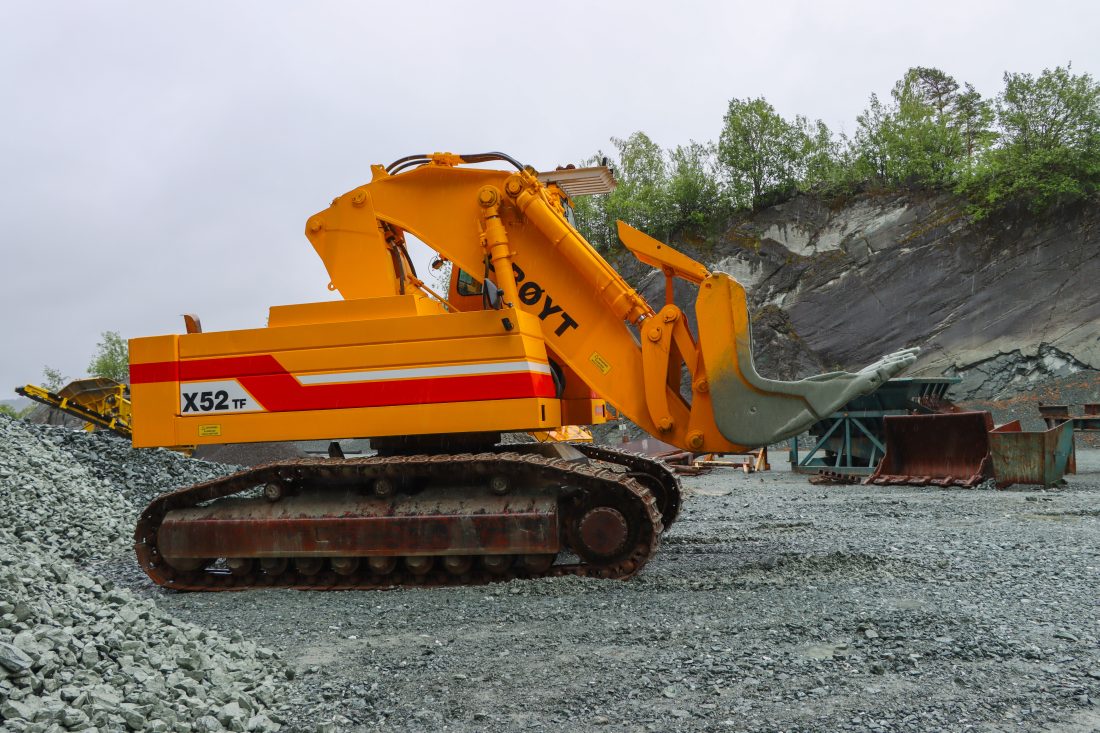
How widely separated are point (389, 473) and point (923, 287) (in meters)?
25.9

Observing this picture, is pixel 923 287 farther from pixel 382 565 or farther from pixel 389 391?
pixel 382 565

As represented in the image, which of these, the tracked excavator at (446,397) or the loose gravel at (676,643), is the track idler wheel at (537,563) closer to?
the tracked excavator at (446,397)

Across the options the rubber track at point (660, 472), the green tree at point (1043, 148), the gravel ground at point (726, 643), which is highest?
the green tree at point (1043, 148)

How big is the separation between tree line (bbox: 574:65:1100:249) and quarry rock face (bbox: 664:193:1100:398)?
984 mm

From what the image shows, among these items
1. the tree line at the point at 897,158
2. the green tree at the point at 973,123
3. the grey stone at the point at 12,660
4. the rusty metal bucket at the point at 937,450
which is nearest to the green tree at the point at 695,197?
the tree line at the point at 897,158

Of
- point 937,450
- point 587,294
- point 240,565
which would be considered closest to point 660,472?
point 587,294

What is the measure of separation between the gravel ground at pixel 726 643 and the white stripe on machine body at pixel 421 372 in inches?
60.0

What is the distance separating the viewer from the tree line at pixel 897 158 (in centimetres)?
2603

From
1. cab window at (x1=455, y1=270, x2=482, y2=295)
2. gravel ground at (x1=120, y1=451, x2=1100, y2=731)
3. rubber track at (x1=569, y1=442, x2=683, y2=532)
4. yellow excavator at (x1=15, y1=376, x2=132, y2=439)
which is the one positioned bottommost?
gravel ground at (x1=120, y1=451, x2=1100, y2=731)

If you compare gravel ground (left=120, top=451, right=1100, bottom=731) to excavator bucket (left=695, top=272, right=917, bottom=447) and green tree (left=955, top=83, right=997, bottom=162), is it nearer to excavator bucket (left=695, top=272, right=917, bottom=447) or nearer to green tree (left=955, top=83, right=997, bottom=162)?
excavator bucket (left=695, top=272, right=917, bottom=447)

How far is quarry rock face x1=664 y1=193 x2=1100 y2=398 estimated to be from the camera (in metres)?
24.4

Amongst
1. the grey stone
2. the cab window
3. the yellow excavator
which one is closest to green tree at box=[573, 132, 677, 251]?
the yellow excavator

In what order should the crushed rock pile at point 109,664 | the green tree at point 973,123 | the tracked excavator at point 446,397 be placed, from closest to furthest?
the crushed rock pile at point 109,664
the tracked excavator at point 446,397
the green tree at point 973,123

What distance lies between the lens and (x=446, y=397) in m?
5.73
